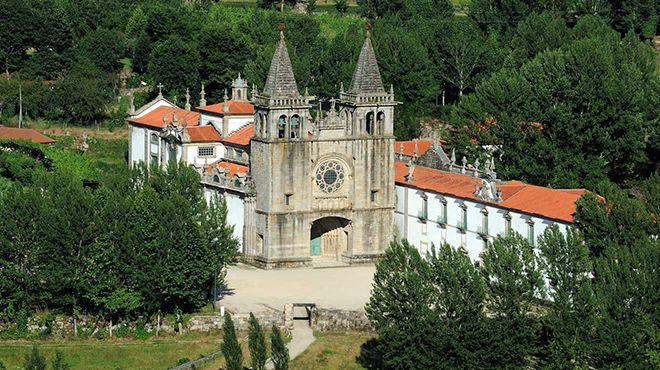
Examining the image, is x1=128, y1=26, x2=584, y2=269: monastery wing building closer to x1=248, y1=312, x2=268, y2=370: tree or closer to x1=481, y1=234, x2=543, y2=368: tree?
x1=481, y1=234, x2=543, y2=368: tree

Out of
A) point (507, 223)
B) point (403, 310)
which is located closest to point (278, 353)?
point (403, 310)

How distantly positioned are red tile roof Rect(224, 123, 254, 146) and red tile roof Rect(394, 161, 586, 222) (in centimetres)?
834

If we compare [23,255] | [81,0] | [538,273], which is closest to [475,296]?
[538,273]

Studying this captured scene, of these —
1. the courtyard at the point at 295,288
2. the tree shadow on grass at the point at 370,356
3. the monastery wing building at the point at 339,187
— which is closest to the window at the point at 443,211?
the monastery wing building at the point at 339,187

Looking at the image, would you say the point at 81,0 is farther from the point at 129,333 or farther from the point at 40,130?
the point at 129,333

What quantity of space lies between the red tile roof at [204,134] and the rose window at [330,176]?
9.83 m

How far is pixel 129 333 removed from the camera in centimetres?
10494

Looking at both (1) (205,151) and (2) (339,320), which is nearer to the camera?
(2) (339,320)

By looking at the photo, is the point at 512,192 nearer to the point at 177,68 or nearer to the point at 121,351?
the point at 121,351

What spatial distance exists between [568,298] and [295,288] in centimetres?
1822

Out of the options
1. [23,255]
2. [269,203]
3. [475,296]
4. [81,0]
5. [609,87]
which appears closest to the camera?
[475,296]

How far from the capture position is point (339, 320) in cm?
10538

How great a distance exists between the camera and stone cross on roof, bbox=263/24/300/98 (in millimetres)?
117312

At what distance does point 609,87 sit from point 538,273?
104 feet
